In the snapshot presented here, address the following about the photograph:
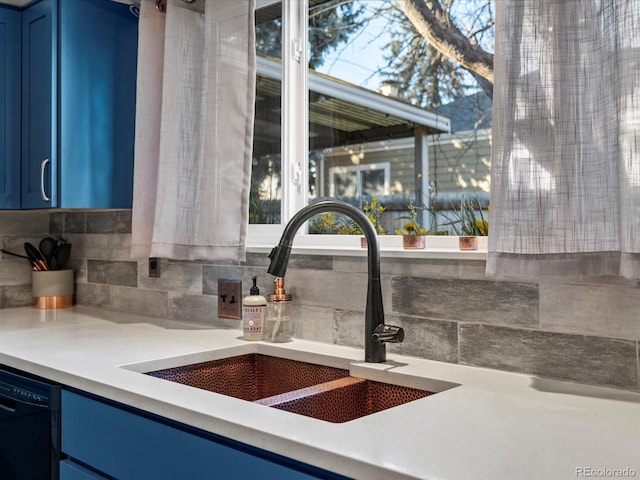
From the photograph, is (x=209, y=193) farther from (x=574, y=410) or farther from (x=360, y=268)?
(x=574, y=410)

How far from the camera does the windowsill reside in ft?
5.05

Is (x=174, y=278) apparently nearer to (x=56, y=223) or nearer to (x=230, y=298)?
(x=230, y=298)

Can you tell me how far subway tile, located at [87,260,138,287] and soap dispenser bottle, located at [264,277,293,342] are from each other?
0.90 meters

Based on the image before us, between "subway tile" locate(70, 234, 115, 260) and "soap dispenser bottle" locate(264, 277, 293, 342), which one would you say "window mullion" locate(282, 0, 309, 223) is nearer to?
"soap dispenser bottle" locate(264, 277, 293, 342)

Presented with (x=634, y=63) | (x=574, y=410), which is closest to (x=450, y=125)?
(x=634, y=63)

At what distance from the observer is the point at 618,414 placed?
1.12m

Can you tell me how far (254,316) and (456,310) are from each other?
0.64 m

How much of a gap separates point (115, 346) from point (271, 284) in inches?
A: 20.0

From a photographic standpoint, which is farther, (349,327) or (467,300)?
(349,327)

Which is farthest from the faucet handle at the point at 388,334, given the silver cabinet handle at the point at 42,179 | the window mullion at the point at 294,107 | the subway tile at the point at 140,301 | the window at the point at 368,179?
the window at the point at 368,179

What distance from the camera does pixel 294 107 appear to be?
2.20m

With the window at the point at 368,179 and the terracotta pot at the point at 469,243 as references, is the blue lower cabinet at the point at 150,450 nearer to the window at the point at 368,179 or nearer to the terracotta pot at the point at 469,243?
the terracotta pot at the point at 469,243

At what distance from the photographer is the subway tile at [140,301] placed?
95.7 inches

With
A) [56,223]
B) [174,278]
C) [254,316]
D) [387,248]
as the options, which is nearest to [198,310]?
[174,278]
